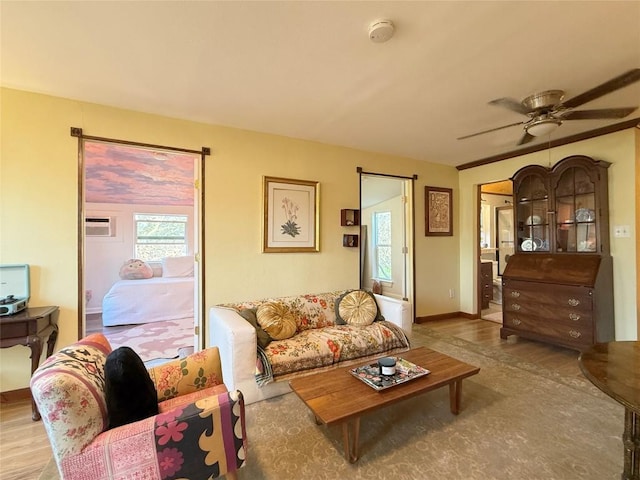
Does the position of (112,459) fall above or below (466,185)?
below

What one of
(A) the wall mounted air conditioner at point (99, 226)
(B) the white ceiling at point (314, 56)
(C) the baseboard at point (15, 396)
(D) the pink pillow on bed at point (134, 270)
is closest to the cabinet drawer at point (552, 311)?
(B) the white ceiling at point (314, 56)

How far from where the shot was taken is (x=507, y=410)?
7.16 feet

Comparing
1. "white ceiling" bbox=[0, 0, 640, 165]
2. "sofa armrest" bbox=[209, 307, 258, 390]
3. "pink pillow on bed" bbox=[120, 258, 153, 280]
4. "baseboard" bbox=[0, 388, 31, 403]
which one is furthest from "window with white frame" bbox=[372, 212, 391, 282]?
"baseboard" bbox=[0, 388, 31, 403]

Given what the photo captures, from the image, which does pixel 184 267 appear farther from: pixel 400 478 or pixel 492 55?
pixel 492 55

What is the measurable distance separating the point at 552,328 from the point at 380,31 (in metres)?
3.53

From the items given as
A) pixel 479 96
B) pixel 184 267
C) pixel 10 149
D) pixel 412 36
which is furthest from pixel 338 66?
pixel 184 267

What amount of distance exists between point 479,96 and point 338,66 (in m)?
1.31

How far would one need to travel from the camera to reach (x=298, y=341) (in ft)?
8.48

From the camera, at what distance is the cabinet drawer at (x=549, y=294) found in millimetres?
3031

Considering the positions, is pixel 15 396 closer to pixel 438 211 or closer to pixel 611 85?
pixel 611 85

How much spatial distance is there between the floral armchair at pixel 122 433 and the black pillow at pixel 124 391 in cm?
5

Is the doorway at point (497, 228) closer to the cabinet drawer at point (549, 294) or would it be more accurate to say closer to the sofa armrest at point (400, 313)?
the cabinet drawer at point (549, 294)

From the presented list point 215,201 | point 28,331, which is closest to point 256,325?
point 215,201

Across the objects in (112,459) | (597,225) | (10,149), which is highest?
(10,149)
